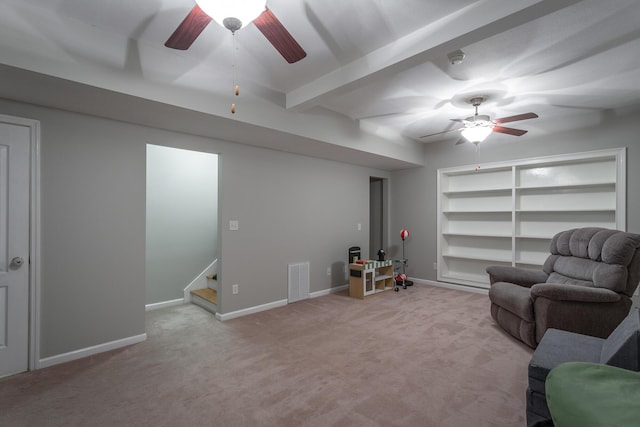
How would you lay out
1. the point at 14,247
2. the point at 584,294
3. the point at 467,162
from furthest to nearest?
1. the point at 467,162
2. the point at 584,294
3. the point at 14,247

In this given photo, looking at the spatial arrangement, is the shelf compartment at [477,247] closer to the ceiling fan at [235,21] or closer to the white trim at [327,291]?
the white trim at [327,291]

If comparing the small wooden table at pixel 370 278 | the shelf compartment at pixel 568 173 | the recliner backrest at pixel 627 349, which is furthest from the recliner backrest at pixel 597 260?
the small wooden table at pixel 370 278

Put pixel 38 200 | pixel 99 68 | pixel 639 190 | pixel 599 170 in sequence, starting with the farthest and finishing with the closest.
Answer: pixel 599 170 < pixel 639 190 < pixel 38 200 < pixel 99 68

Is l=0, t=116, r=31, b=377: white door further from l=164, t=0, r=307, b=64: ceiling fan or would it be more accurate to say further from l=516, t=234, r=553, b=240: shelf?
l=516, t=234, r=553, b=240: shelf

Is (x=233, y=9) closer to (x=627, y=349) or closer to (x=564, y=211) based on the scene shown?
(x=627, y=349)

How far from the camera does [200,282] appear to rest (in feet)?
15.5

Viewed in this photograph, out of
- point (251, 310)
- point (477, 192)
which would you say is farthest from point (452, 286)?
point (251, 310)

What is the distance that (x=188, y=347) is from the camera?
3.04 m

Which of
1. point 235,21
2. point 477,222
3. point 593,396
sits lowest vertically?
point 593,396

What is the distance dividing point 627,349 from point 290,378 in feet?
6.65

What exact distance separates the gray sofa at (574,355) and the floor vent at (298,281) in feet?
10.1

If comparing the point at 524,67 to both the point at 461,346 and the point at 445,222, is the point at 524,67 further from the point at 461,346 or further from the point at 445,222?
the point at 445,222

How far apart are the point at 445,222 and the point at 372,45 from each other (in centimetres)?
398

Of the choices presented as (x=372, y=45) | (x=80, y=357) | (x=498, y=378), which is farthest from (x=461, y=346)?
(x=80, y=357)
